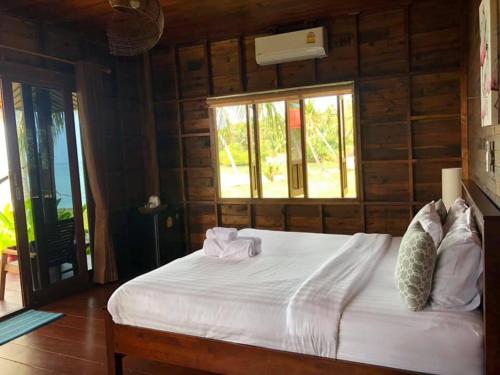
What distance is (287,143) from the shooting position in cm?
484

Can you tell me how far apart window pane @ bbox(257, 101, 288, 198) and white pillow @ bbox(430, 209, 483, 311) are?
3.08 metres

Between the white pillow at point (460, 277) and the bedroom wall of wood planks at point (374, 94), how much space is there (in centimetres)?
253

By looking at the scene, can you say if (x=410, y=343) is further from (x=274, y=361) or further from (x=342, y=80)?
(x=342, y=80)

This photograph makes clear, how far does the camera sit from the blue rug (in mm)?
3301

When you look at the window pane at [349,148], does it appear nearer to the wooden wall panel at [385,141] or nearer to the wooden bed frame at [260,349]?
the wooden wall panel at [385,141]

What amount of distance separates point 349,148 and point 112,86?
2.79 metres

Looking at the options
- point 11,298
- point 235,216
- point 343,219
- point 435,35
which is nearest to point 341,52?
point 435,35

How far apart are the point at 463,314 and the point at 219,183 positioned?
3.71 metres

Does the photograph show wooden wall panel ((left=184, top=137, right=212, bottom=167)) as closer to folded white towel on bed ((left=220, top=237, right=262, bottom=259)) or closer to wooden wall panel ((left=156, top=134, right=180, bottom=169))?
wooden wall panel ((left=156, top=134, right=180, bottom=169))

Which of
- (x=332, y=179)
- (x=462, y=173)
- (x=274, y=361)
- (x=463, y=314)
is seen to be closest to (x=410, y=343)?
(x=463, y=314)

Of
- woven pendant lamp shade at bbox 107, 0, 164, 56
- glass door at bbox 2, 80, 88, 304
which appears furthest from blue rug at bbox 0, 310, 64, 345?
woven pendant lamp shade at bbox 107, 0, 164, 56

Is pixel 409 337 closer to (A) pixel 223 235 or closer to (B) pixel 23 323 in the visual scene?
(A) pixel 223 235

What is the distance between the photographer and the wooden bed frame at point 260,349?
1.67 m

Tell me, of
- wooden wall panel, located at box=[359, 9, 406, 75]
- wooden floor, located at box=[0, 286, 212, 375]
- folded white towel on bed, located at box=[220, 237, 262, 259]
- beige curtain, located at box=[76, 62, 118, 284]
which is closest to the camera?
wooden floor, located at box=[0, 286, 212, 375]
